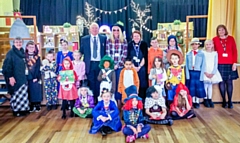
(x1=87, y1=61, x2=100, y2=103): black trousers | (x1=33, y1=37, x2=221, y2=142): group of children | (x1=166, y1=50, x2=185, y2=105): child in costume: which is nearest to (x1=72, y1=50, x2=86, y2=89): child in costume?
(x1=33, y1=37, x2=221, y2=142): group of children

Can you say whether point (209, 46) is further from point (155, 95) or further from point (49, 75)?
point (49, 75)

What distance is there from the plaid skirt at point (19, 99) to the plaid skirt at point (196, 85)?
8.91 ft

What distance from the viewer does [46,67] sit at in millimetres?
5035

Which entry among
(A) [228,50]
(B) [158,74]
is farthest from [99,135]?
(A) [228,50]

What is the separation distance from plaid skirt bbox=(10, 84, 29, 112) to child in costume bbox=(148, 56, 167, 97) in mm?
2057

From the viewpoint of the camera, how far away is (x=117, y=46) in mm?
4691

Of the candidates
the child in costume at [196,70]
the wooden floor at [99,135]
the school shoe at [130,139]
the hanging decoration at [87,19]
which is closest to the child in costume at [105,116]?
the wooden floor at [99,135]

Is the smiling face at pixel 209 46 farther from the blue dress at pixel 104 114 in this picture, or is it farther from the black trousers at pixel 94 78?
the blue dress at pixel 104 114

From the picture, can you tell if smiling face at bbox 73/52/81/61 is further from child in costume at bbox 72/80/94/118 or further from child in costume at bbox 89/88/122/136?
child in costume at bbox 89/88/122/136

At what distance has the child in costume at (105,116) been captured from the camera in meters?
3.92

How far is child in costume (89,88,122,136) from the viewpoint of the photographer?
12.8 feet

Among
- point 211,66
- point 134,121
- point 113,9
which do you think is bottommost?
point 134,121

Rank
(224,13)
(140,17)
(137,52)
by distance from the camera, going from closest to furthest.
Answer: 1. (137,52)
2. (224,13)
3. (140,17)

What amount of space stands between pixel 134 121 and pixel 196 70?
67.4 inches
